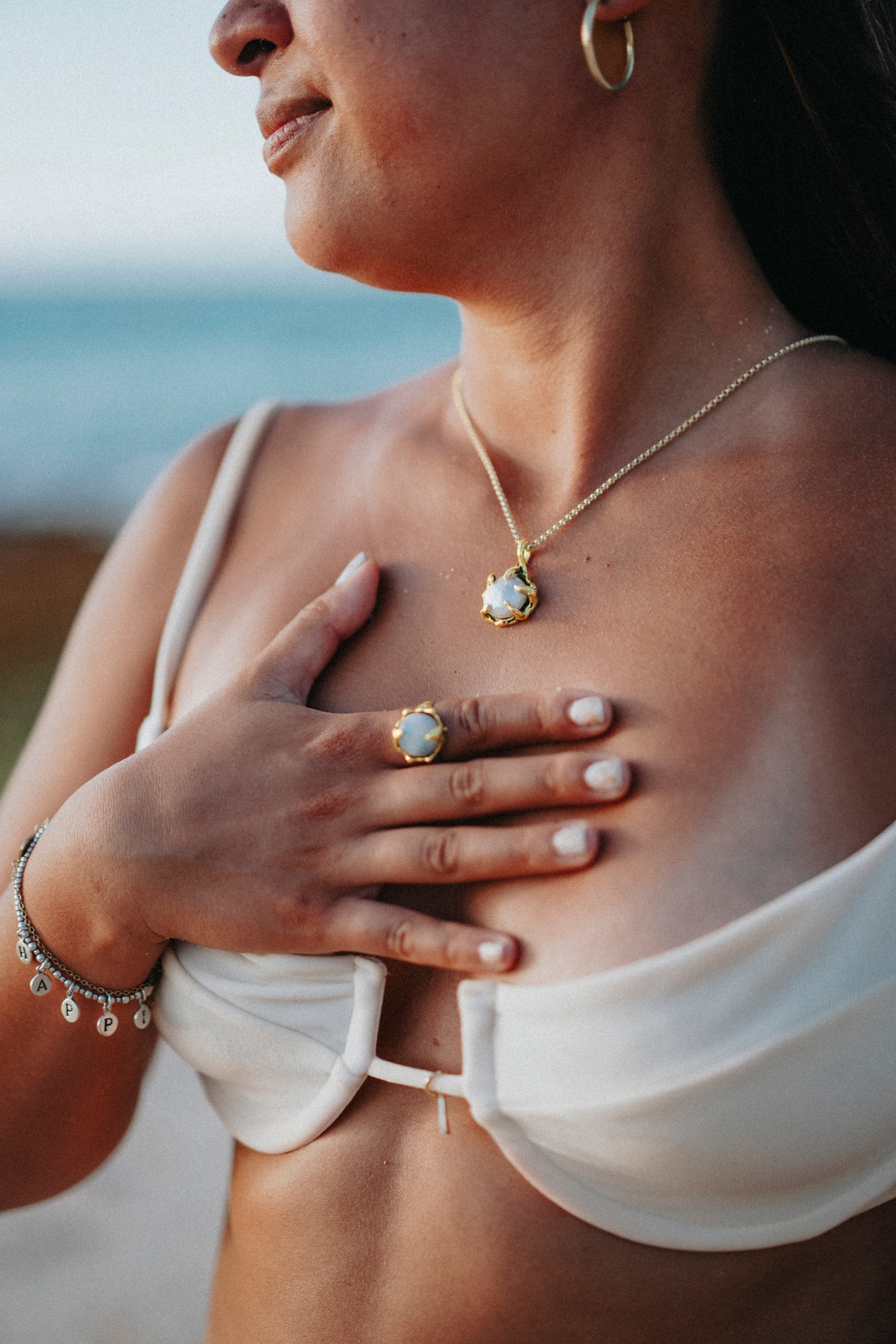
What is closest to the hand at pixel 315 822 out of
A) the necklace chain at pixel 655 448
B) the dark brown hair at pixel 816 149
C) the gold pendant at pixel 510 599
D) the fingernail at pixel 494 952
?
the fingernail at pixel 494 952

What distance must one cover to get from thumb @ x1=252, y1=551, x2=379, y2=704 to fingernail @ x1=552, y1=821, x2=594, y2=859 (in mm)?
336

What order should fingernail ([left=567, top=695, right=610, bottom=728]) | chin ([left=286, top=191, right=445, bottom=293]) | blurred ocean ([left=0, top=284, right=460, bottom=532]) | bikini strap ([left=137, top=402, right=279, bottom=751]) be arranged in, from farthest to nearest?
blurred ocean ([left=0, top=284, right=460, bottom=532]), bikini strap ([left=137, top=402, right=279, bottom=751]), chin ([left=286, top=191, right=445, bottom=293]), fingernail ([left=567, top=695, right=610, bottom=728])

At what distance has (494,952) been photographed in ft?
3.45

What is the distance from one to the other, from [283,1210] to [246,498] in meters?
0.87

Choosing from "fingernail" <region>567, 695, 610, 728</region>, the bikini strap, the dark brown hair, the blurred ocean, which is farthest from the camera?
the blurred ocean

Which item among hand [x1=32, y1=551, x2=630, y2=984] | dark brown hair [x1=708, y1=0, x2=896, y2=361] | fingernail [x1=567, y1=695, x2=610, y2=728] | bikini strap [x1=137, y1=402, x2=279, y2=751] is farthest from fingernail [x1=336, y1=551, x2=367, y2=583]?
dark brown hair [x1=708, y1=0, x2=896, y2=361]

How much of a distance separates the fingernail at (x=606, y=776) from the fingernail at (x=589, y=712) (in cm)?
5

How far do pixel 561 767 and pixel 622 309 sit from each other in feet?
1.74

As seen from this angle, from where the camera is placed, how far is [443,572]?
4.34ft

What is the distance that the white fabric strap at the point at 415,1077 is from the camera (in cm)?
108

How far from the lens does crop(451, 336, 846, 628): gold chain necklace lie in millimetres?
1229

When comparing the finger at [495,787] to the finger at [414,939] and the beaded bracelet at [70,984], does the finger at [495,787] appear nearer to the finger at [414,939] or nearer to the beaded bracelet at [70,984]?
the finger at [414,939]

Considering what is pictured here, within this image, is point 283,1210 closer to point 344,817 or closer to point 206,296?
point 344,817

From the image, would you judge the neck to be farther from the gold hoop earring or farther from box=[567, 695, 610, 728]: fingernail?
box=[567, 695, 610, 728]: fingernail
